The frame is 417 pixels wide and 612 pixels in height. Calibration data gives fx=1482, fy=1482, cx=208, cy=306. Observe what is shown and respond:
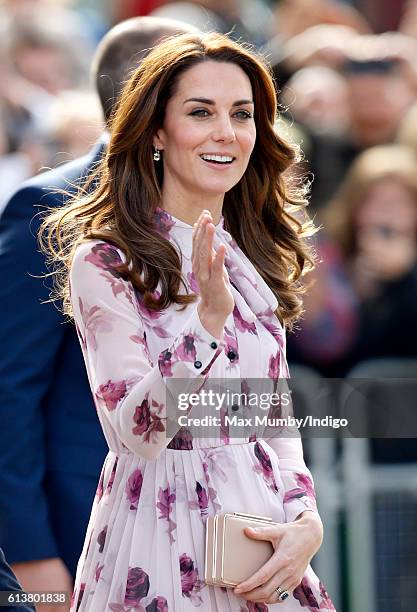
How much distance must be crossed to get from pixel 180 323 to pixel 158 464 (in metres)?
0.31

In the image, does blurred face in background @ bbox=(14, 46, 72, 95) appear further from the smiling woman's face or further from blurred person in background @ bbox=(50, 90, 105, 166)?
the smiling woman's face

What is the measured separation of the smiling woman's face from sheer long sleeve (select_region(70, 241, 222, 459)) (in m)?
0.31

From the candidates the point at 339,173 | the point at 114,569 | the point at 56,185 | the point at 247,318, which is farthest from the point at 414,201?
the point at 114,569

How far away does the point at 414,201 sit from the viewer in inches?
256

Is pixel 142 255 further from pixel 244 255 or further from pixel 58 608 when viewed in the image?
pixel 58 608

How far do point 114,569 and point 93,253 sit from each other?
689 millimetres

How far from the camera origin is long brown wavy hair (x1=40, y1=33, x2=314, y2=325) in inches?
131

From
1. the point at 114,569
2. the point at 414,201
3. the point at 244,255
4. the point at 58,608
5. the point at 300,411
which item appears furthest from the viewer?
the point at 414,201

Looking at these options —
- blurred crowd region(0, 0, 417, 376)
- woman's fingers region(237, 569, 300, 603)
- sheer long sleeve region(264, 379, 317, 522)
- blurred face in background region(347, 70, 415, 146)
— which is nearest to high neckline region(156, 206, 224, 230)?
sheer long sleeve region(264, 379, 317, 522)

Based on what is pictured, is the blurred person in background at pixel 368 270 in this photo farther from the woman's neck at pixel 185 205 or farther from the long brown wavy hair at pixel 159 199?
the woman's neck at pixel 185 205

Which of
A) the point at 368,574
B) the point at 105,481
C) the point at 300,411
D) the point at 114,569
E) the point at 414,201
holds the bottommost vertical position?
the point at 114,569

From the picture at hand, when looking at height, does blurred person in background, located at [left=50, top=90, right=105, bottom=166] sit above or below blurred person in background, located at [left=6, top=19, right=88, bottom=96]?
below

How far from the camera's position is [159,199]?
3498 millimetres

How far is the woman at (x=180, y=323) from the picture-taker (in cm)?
310
